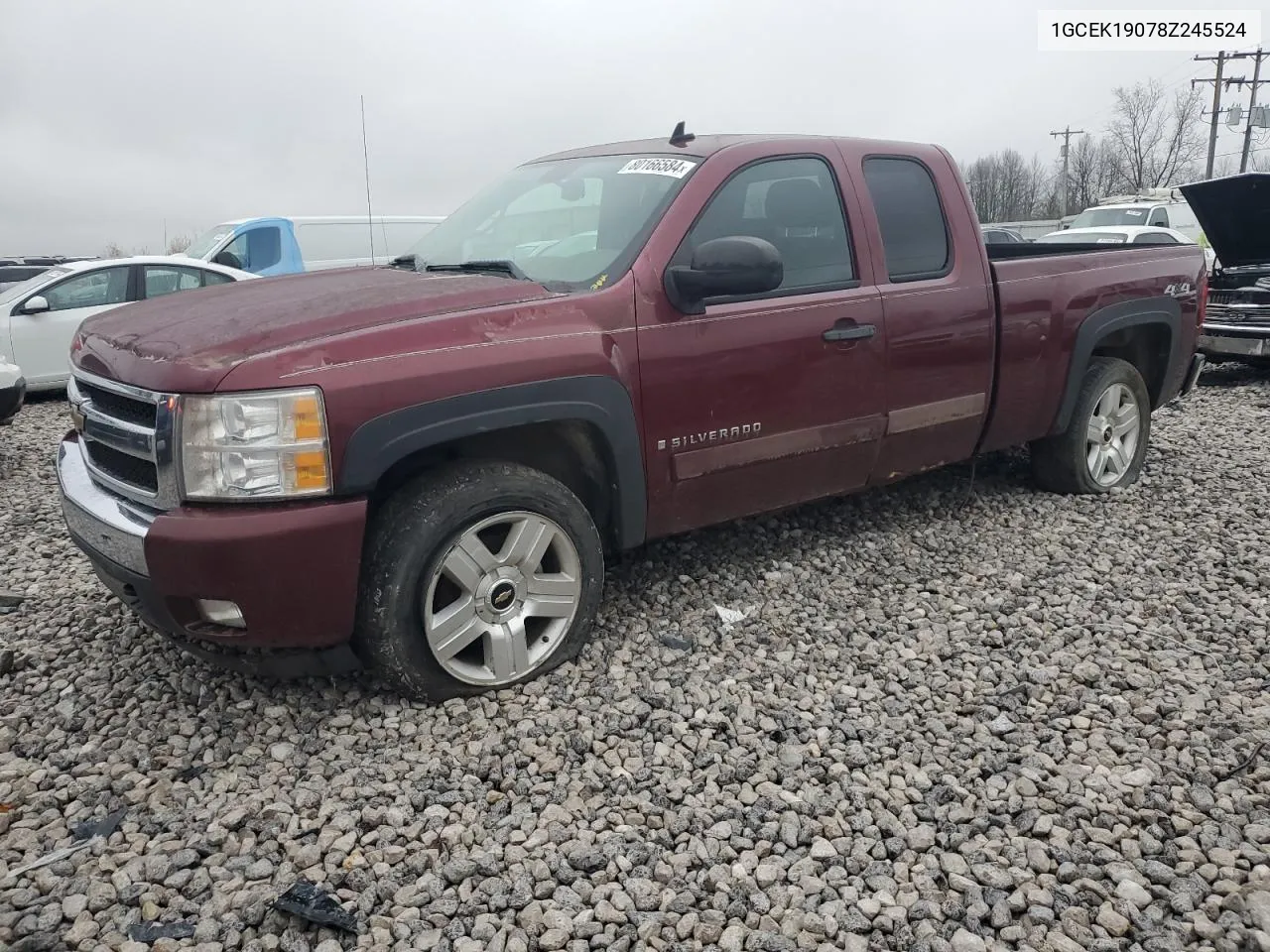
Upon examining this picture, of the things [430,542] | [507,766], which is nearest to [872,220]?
[430,542]

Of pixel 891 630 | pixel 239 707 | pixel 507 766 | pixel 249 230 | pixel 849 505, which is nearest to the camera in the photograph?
pixel 507 766

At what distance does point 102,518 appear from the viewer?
9.77 ft

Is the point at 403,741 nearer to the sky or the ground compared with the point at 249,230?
nearer to the ground

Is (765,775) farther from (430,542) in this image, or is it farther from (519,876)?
(430,542)

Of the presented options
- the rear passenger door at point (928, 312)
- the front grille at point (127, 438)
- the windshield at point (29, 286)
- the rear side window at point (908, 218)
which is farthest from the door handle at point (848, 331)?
the windshield at point (29, 286)

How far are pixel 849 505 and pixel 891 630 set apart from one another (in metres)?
1.47

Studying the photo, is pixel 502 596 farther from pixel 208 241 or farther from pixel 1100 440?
pixel 208 241

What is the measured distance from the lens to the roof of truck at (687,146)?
3820mm

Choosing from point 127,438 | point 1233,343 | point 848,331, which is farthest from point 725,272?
point 1233,343

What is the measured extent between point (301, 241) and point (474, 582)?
1169 cm

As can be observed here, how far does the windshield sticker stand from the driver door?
24.8 feet

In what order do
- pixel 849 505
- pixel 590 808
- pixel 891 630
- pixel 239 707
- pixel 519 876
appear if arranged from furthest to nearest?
pixel 849 505
pixel 891 630
pixel 239 707
pixel 590 808
pixel 519 876

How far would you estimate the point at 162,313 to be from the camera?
335 cm

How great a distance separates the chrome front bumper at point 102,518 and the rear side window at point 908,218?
306 centimetres
